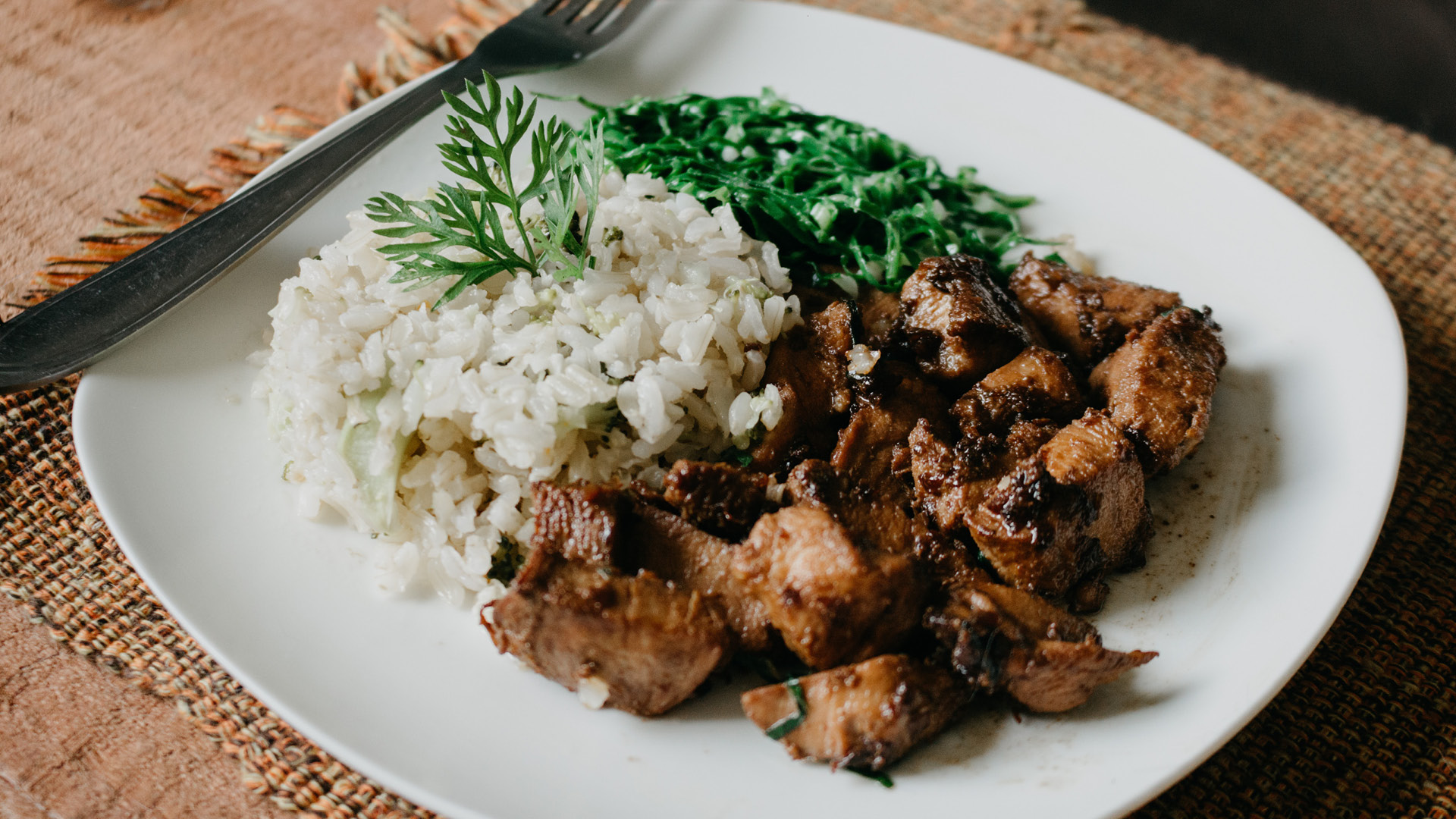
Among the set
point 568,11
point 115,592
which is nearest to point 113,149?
point 568,11

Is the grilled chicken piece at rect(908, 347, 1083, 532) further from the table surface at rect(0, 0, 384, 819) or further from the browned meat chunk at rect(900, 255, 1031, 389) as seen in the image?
the table surface at rect(0, 0, 384, 819)

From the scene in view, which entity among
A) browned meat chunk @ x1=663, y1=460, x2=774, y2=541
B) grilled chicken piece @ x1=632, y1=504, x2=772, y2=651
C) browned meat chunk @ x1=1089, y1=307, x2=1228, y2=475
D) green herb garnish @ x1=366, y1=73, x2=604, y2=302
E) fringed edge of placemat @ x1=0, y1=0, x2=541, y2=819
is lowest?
fringed edge of placemat @ x1=0, y1=0, x2=541, y2=819

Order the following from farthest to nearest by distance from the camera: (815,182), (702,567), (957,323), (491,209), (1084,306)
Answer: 1. (815,182)
2. (1084,306)
3. (957,323)
4. (491,209)
5. (702,567)

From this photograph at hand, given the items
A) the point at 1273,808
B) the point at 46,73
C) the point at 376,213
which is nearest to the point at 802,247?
the point at 376,213

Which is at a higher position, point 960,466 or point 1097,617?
point 960,466

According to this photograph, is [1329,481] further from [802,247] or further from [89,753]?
[89,753]

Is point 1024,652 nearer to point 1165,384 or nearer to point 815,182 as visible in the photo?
point 1165,384

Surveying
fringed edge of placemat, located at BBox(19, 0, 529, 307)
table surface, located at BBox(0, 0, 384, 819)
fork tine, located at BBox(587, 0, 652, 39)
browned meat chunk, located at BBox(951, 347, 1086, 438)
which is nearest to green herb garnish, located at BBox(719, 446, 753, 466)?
browned meat chunk, located at BBox(951, 347, 1086, 438)
